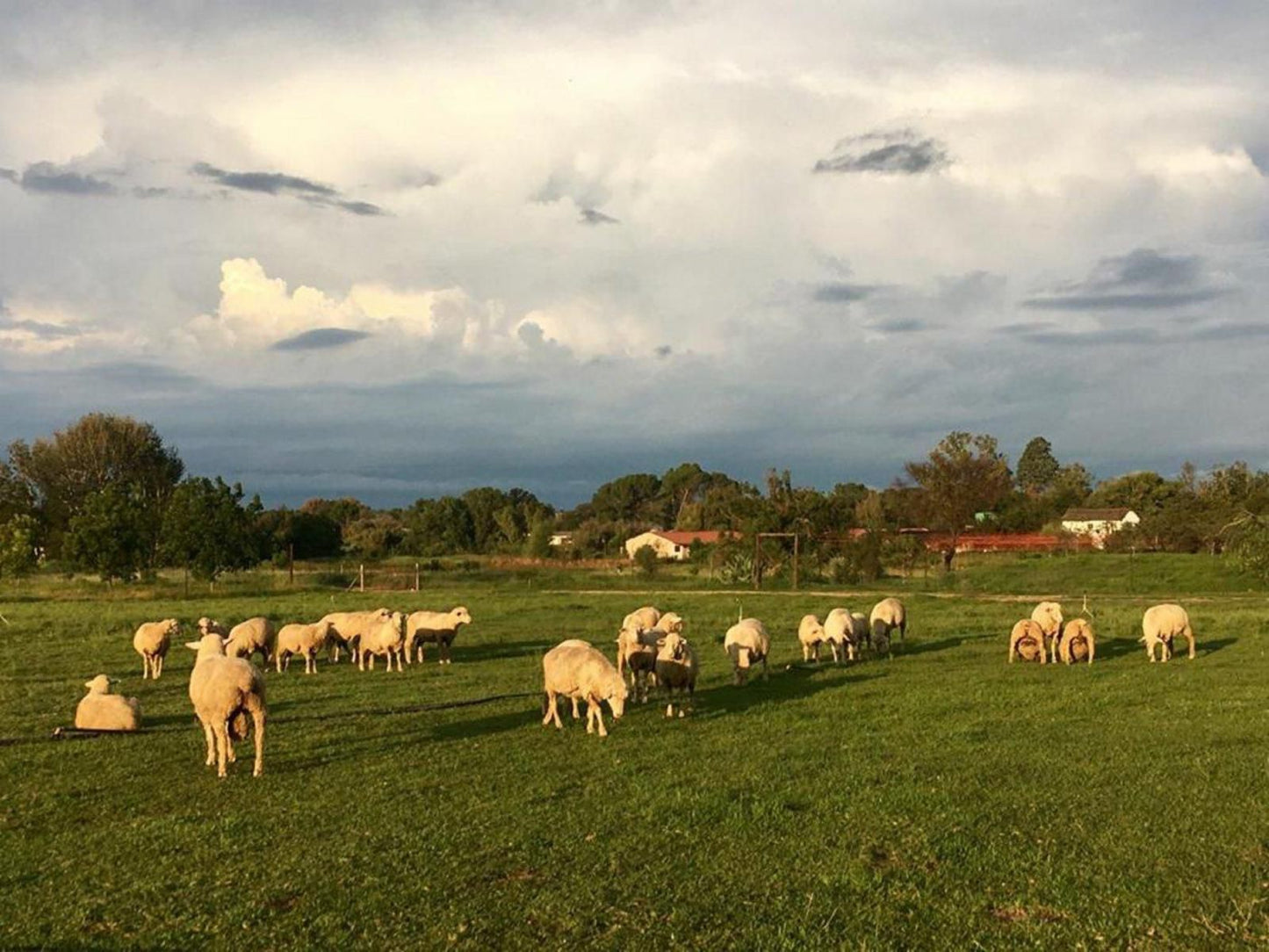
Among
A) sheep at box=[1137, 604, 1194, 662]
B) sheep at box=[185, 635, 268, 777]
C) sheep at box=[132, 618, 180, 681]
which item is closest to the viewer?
sheep at box=[185, 635, 268, 777]

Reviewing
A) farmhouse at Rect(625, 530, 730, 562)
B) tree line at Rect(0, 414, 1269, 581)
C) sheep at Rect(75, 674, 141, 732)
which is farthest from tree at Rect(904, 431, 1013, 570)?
sheep at Rect(75, 674, 141, 732)

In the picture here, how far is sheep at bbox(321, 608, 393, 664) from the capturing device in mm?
25719

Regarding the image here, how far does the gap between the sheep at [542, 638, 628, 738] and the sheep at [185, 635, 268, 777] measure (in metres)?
4.56

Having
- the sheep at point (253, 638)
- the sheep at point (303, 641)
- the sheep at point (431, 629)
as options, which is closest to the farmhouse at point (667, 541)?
the sheep at point (431, 629)

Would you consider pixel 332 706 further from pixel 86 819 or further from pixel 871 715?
pixel 871 715

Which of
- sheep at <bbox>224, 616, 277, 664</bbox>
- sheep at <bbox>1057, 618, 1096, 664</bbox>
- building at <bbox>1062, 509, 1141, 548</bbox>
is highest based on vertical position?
building at <bbox>1062, 509, 1141, 548</bbox>

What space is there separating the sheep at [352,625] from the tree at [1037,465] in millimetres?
141896

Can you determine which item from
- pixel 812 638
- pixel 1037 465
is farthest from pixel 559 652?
pixel 1037 465

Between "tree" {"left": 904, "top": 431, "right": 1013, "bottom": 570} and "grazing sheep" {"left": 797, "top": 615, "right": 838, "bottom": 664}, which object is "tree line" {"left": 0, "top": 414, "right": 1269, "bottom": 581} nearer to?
"tree" {"left": 904, "top": 431, "right": 1013, "bottom": 570}

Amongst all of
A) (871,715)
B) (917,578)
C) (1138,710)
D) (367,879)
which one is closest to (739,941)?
(367,879)

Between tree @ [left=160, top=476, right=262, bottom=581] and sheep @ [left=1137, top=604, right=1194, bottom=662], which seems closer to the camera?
sheep @ [left=1137, top=604, right=1194, bottom=662]

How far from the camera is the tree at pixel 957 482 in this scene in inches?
3241

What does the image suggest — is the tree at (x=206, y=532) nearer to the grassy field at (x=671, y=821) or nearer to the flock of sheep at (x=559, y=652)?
the flock of sheep at (x=559, y=652)

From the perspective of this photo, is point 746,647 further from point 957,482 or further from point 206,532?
point 957,482
